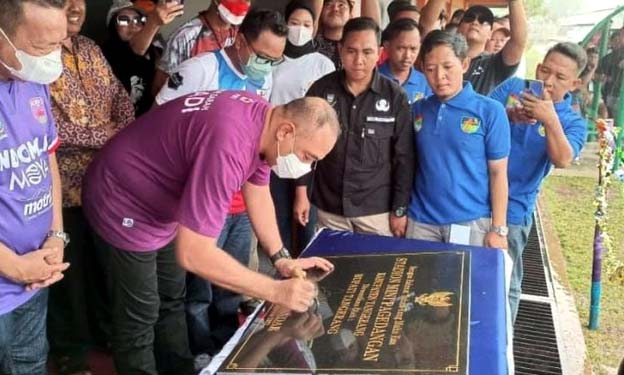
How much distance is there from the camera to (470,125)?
2414 millimetres

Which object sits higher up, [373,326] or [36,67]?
[36,67]

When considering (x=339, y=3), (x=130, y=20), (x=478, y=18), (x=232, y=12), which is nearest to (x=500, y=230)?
(x=232, y=12)

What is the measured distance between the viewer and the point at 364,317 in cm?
169

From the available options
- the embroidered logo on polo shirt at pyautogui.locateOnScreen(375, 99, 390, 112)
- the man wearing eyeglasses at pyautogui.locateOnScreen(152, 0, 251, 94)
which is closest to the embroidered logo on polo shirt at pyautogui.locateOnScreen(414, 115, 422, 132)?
the embroidered logo on polo shirt at pyautogui.locateOnScreen(375, 99, 390, 112)

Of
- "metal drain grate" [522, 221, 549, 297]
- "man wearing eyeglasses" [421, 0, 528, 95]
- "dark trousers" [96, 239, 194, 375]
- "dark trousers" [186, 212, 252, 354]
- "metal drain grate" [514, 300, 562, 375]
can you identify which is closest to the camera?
"dark trousers" [96, 239, 194, 375]

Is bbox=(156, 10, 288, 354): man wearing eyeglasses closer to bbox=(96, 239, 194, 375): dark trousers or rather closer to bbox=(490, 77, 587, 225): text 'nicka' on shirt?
bbox=(96, 239, 194, 375): dark trousers

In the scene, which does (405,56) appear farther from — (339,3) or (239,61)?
(239,61)

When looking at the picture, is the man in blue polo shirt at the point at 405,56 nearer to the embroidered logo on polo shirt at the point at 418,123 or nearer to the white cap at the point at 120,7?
the embroidered logo on polo shirt at the point at 418,123

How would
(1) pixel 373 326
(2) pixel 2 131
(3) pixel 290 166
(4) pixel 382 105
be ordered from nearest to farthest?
(2) pixel 2 131, (1) pixel 373 326, (3) pixel 290 166, (4) pixel 382 105

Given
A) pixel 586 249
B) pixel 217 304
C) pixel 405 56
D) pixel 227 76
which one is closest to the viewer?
pixel 227 76

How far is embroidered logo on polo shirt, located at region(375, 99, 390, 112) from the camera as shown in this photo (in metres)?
2.65

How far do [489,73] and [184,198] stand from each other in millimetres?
2574

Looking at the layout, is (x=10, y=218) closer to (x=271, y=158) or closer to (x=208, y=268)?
(x=208, y=268)

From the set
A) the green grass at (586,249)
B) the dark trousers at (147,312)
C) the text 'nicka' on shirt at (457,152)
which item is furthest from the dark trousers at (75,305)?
the green grass at (586,249)
